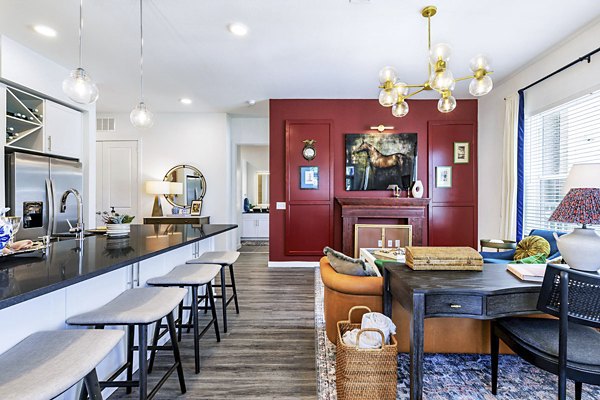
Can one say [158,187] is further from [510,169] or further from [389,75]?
[510,169]

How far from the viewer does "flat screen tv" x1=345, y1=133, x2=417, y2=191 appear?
17.2 feet

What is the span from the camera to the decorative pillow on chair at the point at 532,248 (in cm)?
275

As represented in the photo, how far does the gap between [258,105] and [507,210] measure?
4.46m

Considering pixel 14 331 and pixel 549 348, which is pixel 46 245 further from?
pixel 549 348

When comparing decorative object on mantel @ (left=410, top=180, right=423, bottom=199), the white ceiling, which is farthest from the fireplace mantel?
the white ceiling

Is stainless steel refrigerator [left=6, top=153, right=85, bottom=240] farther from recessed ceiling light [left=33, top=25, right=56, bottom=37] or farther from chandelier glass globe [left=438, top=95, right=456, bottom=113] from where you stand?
chandelier glass globe [left=438, top=95, right=456, bottom=113]

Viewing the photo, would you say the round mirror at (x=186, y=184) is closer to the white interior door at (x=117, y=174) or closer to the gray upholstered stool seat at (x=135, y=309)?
the white interior door at (x=117, y=174)

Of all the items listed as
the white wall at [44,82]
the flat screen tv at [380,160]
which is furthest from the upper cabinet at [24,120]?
the flat screen tv at [380,160]

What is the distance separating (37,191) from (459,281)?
4485mm

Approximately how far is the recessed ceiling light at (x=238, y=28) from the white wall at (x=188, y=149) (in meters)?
3.14

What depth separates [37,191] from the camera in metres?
3.59

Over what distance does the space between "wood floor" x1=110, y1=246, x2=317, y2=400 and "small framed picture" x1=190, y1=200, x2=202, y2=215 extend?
9.53 feet

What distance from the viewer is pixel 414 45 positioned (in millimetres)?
3426

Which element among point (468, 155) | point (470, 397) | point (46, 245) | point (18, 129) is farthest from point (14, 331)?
point (468, 155)
